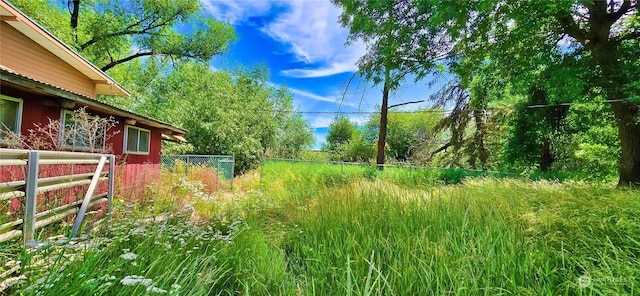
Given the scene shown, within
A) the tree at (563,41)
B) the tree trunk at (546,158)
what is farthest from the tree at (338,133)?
the tree at (563,41)

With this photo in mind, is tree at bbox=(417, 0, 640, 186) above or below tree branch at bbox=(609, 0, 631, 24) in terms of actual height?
below

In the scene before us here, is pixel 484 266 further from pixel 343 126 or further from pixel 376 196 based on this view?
pixel 343 126

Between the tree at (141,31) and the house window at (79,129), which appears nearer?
the house window at (79,129)

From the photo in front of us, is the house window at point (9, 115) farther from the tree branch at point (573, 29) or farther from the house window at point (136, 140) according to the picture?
the tree branch at point (573, 29)

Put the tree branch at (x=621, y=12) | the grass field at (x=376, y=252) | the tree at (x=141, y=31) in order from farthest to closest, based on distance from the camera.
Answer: the tree at (x=141, y=31) < the tree branch at (x=621, y=12) < the grass field at (x=376, y=252)

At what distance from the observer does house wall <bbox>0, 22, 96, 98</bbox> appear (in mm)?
Result: 6652

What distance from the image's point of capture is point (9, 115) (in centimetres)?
522

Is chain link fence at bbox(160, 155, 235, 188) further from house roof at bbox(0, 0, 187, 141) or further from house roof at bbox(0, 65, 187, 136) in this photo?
house roof at bbox(0, 65, 187, 136)

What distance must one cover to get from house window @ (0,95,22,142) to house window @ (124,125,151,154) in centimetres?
329

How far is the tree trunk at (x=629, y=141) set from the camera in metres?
5.37

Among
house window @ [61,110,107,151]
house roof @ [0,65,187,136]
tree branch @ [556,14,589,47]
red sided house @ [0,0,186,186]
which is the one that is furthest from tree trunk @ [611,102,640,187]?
house window @ [61,110,107,151]

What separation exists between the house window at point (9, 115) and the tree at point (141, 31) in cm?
864

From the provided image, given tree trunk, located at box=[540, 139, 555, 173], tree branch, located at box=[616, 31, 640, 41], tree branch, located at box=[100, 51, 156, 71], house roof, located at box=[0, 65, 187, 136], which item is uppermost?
tree branch, located at box=[100, 51, 156, 71]

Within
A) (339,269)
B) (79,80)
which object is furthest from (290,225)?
(79,80)
